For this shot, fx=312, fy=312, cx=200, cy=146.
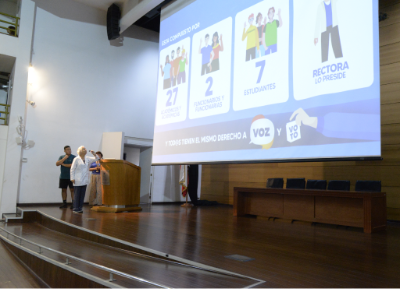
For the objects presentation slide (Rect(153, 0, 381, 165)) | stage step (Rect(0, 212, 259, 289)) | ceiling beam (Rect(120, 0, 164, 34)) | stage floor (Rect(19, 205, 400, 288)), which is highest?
ceiling beam (Rect(120, 0, 164, 34))

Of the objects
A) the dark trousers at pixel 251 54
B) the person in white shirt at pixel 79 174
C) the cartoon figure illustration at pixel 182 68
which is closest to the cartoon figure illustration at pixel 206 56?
the cartoon figure illustration at pixel 182 68

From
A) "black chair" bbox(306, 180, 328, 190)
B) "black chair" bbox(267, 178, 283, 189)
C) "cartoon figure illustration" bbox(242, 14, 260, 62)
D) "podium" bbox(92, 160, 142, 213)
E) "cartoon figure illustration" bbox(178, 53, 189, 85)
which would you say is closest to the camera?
"cartoon figure illustration" bbox(242, 14, 260, 62)

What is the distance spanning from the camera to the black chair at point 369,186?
4.96 metres

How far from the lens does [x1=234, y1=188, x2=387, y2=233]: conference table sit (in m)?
4.38

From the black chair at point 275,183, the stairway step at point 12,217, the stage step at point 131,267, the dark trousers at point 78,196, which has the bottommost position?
the stairway step at point 12,217

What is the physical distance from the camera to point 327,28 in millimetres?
3150

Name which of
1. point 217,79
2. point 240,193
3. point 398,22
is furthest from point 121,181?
point 398,22

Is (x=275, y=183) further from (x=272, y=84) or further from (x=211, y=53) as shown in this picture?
(x=272, y=84)

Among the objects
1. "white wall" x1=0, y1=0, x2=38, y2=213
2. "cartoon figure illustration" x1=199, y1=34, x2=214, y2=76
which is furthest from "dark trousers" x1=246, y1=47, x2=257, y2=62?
"white wall" x1=0, y1=0, x2=38, y2=213

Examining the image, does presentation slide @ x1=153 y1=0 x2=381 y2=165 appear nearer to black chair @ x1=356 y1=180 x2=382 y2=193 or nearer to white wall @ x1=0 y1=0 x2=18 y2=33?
black chair @ x1=356 y1=180 x2=382 y2=193

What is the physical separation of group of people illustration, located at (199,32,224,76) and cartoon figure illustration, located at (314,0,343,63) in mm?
1360

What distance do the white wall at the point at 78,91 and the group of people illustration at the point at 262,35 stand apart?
18.2 ft

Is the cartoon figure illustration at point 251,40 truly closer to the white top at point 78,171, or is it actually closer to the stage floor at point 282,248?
the stage floor at point 282,248

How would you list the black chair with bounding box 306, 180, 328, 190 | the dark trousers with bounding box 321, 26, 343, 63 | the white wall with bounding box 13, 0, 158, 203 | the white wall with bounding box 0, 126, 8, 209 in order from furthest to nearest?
the white wall with bounding box 13, 0, 158, 203
the white wall with bounding box 0, 126, 8, 209
the black chair with bounding box 306, 180, 328, 190
the dark trousers with bounding box 321, 26, 343, 63
